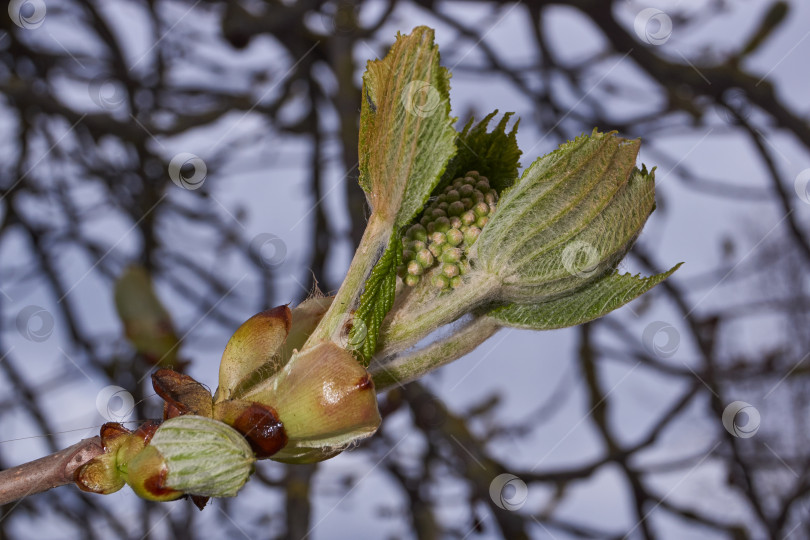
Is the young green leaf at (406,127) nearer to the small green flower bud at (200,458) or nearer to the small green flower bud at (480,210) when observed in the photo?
the small green flower bud at (480,210)

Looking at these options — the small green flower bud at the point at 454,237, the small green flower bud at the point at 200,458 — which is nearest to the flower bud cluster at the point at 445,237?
the small green flower bud at the point at 454,237

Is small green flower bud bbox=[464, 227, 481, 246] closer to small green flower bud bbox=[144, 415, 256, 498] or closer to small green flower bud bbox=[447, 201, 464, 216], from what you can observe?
small green flower bud bbox=[447, 201, 464, 216]

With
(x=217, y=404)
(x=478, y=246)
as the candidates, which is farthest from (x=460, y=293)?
(x=217, y=404)

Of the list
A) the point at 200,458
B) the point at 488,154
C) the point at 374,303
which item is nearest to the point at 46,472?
the point at 200,458

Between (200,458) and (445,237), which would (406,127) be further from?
(200,458)

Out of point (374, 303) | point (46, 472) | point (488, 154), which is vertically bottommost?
point (46, 472)

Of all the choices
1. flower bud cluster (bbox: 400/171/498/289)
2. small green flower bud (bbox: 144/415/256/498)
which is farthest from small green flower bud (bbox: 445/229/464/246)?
small green flower bud (bbox: 144/415/256/498)

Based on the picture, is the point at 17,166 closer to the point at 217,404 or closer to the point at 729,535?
the point at 217,404
